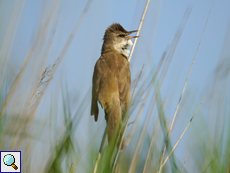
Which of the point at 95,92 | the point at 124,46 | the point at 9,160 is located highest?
the point at 124,46

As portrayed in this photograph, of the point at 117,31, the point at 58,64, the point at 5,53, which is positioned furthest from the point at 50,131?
the point at 117,31

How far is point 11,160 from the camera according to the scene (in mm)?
1590

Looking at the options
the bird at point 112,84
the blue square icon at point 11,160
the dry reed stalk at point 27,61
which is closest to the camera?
the blue square icon at point 11,160

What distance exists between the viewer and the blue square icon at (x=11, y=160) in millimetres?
1516

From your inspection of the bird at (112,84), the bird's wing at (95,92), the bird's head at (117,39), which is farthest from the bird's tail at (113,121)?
the bird's head at (117,39)

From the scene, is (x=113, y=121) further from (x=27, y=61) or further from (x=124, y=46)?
(x=124, y=46)

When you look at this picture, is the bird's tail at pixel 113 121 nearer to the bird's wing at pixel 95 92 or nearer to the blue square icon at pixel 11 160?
the bird's wing at pixel 95 92

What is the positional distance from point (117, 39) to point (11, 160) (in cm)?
174

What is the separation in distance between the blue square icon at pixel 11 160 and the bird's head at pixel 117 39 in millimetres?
1609

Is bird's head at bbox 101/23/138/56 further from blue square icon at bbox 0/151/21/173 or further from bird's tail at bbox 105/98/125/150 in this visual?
blue square icon at bbox 0/151/21/173

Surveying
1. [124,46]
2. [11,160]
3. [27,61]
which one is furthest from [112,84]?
[11,160]

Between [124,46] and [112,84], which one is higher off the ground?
[124,46]

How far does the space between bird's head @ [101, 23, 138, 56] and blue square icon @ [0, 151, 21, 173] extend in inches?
63.3

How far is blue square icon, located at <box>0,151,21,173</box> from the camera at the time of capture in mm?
1516
